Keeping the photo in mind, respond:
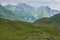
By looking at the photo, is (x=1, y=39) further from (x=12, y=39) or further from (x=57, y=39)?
(x=57, y=39)

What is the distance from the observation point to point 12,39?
145m

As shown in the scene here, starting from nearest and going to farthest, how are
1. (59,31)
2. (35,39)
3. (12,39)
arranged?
(35,39) → (12,39) → (59,31)

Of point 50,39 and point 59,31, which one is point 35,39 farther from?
point 59,31

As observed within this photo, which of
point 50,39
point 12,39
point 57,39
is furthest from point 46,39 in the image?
point 12,39

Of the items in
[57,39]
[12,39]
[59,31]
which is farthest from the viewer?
[59,31]

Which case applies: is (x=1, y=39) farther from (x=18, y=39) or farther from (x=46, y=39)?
(x=46, y=39)

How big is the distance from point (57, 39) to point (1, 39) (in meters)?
45.8

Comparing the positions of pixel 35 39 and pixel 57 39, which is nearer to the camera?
pixel 35 39

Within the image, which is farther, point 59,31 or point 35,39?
point 59,31

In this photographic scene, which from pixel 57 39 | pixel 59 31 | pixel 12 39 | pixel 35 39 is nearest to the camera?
pixel 35 39

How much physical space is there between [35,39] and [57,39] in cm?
2666

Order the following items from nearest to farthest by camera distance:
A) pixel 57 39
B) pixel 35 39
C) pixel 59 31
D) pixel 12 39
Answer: pixel 35 39 < pixel 12 39 < pixel 57 39 < pixel 59 31

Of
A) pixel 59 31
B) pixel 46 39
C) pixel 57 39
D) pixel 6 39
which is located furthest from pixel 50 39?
pixel 59 31

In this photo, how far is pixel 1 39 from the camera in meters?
145
